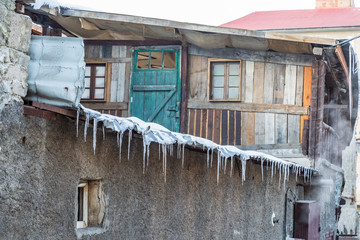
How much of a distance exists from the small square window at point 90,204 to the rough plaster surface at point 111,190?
0.10 m

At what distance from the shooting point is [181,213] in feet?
26.4

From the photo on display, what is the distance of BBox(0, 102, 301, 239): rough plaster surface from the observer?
5062 millimetres

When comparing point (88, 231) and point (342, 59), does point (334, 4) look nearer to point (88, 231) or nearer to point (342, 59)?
point (342, 59)

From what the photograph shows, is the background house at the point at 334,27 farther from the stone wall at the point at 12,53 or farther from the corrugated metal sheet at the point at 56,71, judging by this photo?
the stone wall at the point at 12,53

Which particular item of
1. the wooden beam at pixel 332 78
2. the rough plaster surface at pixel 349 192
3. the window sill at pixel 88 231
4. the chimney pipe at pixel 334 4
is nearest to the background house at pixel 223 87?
the wooden beam at pixel 332 78

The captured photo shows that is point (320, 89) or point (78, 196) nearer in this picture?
point (78, 196)

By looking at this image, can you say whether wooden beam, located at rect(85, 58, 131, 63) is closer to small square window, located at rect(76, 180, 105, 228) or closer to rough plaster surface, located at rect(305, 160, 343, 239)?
rough plaster surface, located at rect(305, 160, 343, 239)

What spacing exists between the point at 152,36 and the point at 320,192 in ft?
19.2

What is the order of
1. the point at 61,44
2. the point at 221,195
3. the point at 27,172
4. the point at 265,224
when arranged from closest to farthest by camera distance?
the point at 27,172, the point at 61,44, the point at 221,195, the point at 265,224

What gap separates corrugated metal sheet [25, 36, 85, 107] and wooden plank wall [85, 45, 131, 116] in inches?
240

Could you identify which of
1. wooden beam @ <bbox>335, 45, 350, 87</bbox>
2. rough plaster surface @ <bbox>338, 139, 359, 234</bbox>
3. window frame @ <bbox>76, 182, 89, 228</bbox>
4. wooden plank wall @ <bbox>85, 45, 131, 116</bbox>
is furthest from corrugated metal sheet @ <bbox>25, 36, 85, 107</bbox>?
rough plaster surface @ <bbox>338, 139, 359, 234</bbox>

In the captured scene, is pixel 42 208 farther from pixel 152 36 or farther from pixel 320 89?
pixel 320 89

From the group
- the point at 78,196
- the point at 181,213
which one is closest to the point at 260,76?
the point at 181,213

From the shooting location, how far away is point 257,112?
11.7m
